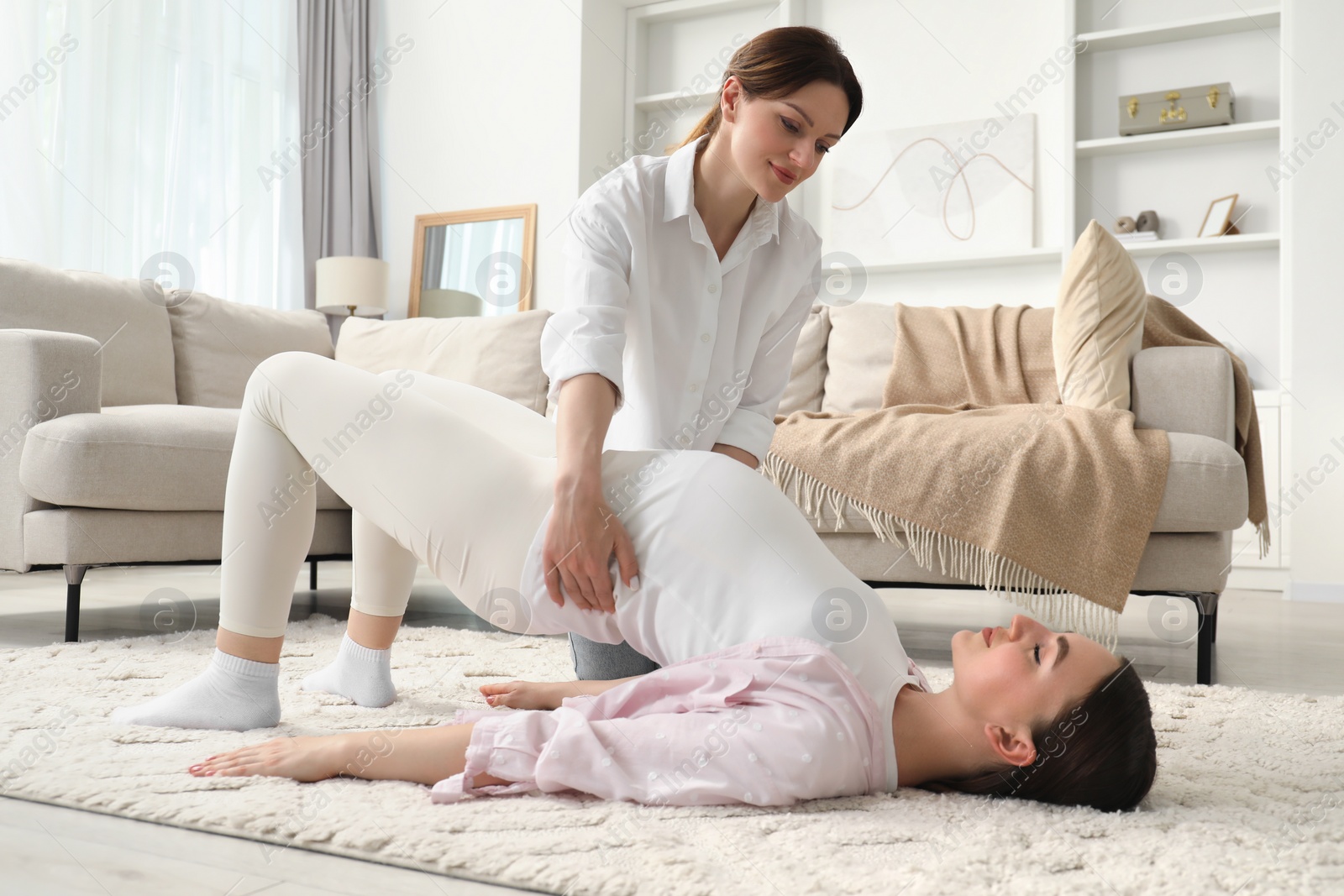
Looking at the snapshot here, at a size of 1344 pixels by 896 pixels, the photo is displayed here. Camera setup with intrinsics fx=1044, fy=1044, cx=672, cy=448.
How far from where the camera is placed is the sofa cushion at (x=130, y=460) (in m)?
1.97

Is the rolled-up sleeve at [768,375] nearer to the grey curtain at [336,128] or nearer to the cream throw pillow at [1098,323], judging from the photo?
the cream throw pillow at [1098,323]

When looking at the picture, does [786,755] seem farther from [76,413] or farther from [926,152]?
[926,152]

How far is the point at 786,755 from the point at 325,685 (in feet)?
2.58

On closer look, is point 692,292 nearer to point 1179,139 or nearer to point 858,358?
point 858,358

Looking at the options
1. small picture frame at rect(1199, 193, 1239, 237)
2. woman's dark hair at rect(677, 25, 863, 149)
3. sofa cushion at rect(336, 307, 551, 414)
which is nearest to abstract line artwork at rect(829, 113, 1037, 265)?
small picture frame at rect(1199, 193, 1239, 237)

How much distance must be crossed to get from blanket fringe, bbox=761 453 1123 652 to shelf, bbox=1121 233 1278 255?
2396 millimetres

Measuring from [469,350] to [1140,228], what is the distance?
2.63 meters

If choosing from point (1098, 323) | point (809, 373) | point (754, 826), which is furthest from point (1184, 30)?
point (754, 826)

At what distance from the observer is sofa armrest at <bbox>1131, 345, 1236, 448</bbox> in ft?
7.04

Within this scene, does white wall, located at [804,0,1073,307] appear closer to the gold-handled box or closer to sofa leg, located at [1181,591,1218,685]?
the gold-handled box

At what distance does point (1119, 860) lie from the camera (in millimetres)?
839

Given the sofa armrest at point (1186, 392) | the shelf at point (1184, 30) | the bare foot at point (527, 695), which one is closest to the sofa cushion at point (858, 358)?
the sofa armrest at point (1186, 392)

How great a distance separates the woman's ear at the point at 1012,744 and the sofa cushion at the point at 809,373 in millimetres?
1949

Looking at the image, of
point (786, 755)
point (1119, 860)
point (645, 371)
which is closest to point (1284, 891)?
point (1119, 860)
